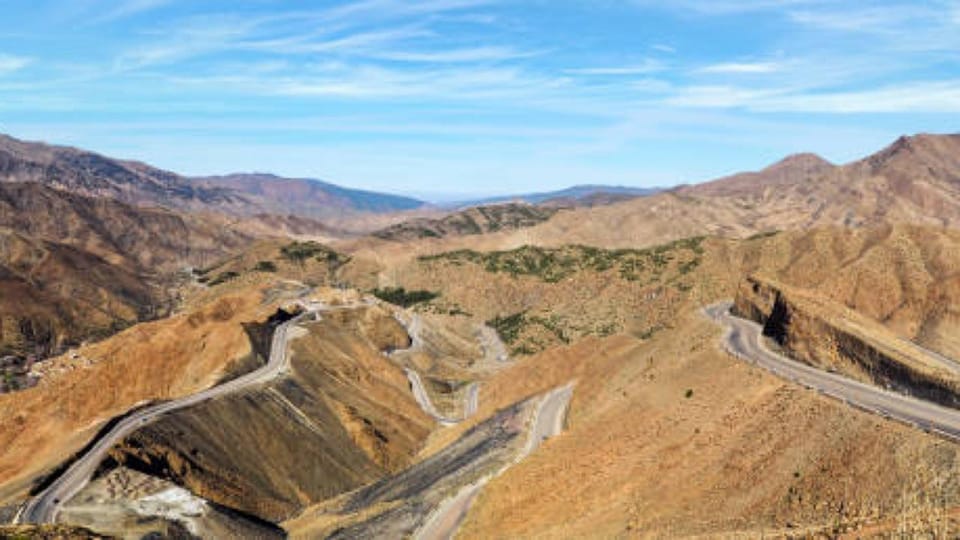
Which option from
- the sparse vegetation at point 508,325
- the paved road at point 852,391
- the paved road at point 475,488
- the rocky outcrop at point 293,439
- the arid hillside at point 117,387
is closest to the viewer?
the paved road at point 852,391

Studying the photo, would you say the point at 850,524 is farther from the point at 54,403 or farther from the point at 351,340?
the point at 351,340

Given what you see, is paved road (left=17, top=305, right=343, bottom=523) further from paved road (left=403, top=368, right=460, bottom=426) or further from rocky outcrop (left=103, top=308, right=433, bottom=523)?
paved road (left=403, top=368, right=460, bottom=426)

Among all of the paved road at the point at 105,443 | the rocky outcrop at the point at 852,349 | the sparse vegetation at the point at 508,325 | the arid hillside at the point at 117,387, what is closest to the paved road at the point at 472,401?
the paved road at the point at 105,443

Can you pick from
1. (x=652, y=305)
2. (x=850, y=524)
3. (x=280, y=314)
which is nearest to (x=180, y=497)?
(x=850, y=524)

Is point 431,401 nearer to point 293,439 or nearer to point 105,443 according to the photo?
point 293,439

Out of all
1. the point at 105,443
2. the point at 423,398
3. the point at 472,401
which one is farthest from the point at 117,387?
the point at 472,401

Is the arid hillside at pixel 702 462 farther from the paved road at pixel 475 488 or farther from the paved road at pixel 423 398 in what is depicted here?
the paved road at pixel 423 398
